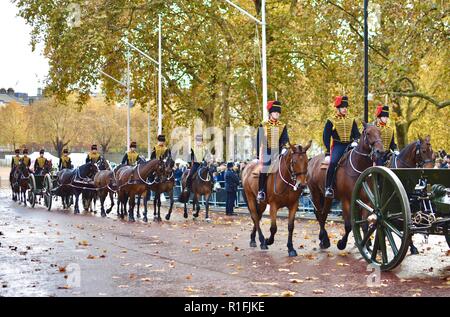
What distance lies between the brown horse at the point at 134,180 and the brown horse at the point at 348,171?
10405 mm

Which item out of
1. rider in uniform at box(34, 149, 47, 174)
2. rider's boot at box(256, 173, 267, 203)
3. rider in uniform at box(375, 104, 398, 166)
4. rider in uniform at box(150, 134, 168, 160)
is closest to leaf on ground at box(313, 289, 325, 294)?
rider's boot at box(256, 173, 267, 203)

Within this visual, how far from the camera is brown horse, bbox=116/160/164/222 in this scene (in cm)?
2577

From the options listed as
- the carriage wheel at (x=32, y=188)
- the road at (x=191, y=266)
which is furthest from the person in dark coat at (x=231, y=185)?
the carriage wheel at (x=32, y=188)

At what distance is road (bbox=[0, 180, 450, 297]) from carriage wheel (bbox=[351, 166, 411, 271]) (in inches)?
14.6

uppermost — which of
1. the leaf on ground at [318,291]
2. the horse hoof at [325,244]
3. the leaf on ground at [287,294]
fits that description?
the horse hoof at [325,244]

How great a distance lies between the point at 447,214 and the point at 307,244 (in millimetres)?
6034

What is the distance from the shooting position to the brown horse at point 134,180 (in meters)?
25.8

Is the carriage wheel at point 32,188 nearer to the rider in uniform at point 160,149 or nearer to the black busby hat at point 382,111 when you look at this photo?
the rider in uniform at point 160,149

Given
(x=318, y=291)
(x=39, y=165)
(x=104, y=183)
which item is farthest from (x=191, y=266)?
(x=39, y=165)

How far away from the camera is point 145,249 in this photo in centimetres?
1549

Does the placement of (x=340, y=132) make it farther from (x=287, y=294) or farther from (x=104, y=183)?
(x=104, y=183)

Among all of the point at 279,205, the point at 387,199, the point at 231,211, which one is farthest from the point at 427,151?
the point at 231,211
